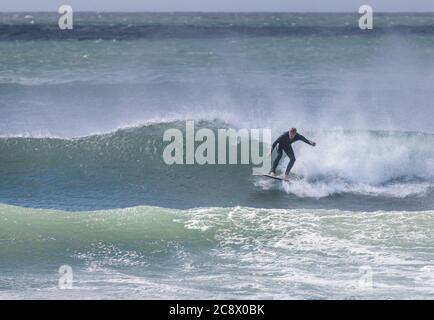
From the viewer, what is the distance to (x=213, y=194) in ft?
56.2

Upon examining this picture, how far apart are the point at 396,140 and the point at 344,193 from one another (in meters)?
4.17

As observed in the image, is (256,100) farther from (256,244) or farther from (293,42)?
(293,42)

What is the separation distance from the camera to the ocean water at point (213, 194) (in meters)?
11.4

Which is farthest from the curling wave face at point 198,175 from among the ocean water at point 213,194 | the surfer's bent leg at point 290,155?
the surfer's bent leg at point 290,155

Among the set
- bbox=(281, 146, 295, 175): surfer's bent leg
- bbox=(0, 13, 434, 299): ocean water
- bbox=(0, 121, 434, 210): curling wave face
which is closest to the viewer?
bbox=(0, 13, 434, 299): ocean water

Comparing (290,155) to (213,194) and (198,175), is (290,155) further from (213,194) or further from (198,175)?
(198,175)

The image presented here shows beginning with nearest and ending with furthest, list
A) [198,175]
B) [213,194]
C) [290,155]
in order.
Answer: [290,155] → [213,194] → [198,175]

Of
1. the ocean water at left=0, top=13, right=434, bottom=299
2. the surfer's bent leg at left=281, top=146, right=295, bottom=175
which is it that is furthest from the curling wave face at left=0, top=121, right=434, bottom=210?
the surfer's bent leg at left=281, top=146, right=295, bottom=175

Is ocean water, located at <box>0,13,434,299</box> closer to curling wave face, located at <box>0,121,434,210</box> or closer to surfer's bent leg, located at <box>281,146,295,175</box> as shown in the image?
curling wave face, located at <box>0,121,434,210</box>

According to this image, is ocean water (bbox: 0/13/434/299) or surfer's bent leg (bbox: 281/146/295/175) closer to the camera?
ocean water (bbox: 0/13/434/299)

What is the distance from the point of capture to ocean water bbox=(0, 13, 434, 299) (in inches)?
448

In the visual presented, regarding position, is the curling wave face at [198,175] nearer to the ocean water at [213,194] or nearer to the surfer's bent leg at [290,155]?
the ocean water at [213,194]

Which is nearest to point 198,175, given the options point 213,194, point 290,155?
point 213,194
